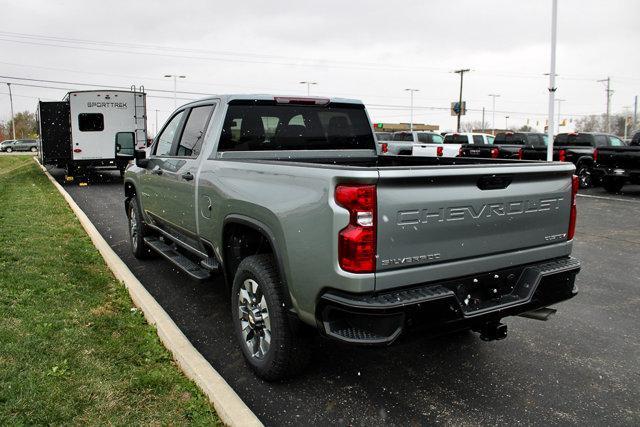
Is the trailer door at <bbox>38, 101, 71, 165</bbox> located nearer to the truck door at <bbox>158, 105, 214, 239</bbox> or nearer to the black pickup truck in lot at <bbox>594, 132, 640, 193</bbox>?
the truck door at <bbox>158, 105, 214, 239</bbox>

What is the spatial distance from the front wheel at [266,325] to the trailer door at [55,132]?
56.1 ft

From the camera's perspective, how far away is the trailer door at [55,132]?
61.1 ft

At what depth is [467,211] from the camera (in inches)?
122

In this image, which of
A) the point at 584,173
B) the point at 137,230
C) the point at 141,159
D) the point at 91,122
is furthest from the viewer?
the point at 91,122

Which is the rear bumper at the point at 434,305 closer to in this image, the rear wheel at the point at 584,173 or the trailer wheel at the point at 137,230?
the trailer wheel at the point at 137,230

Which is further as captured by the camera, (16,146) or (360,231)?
(16,146)

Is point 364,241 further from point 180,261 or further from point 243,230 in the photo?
point 180,261

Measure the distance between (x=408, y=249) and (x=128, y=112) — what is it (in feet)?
59.4

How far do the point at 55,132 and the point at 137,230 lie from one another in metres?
14.1

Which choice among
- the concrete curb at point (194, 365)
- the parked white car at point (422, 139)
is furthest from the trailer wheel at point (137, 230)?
the parked white car at point (422, 139)

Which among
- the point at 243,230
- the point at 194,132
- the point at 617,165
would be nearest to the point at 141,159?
the point at 194,132

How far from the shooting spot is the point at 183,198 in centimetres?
493

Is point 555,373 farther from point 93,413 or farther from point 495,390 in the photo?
point 93,413

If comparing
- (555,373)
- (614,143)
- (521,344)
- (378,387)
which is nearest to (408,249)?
(378,387)
